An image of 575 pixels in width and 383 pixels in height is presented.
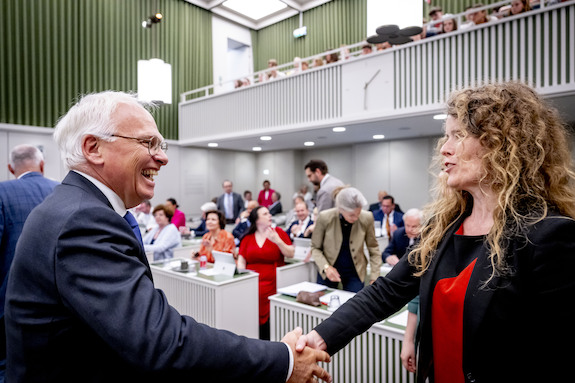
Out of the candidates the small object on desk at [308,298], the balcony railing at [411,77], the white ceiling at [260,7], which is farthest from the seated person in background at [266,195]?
the small object on desk at [308,298]

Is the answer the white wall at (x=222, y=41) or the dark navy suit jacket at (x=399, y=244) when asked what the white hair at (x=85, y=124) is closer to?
the dark navy suit jacket at (x=399, y=244)

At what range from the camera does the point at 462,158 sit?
3.87 ft

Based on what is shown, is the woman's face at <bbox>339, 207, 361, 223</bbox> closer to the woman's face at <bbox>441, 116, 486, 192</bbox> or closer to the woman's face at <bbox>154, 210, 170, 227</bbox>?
the woman's face at <bbox>441, 116, 486, 192</bbox>

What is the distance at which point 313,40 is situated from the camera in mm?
11203

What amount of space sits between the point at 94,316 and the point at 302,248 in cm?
365

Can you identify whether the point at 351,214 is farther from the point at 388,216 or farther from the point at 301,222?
the point at 388,216

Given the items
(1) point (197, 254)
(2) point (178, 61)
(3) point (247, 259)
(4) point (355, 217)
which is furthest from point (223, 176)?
(4) point (355, 217)

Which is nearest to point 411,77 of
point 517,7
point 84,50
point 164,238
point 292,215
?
point 517,7

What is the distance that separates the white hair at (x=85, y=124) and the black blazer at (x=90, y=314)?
16 centimetres

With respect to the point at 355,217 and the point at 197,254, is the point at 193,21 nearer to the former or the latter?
the point at 197,254

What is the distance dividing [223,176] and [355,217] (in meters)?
8.63

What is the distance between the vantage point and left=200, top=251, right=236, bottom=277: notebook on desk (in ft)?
11.7

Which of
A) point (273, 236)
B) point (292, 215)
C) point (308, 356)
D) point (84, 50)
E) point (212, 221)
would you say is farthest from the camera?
point (84, 50)

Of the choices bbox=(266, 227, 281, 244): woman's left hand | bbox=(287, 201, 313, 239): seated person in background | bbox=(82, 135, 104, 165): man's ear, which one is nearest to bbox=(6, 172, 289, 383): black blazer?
bbox=(82, 135, 104, 165): man's ear
